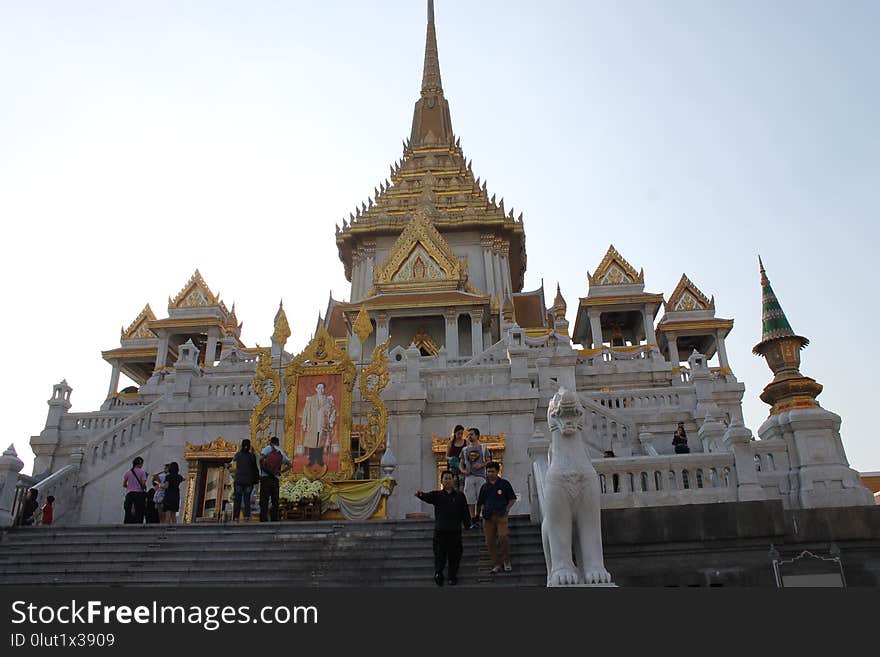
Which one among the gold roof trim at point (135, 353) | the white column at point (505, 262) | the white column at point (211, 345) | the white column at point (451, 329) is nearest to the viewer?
the white column at point (451, 329)

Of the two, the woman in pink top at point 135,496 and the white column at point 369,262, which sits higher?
the white column at point 369,262

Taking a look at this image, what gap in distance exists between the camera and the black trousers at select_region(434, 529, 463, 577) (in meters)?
9.07

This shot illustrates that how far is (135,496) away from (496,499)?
743cm

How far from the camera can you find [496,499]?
9.44 metres

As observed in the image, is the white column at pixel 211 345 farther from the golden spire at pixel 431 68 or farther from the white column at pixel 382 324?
the golden spire at pixel 431 68

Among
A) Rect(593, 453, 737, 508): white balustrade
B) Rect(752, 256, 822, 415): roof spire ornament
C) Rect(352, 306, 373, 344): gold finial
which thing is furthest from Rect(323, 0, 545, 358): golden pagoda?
Rect(593, 453, 737, 508): white balustrade

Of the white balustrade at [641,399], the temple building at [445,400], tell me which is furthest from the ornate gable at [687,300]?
the white balustrade at [641,399]

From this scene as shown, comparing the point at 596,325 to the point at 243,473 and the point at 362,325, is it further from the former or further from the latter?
the point at 243,473

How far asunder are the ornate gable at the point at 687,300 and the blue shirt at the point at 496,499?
28.8 m

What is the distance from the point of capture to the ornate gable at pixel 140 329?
38625mm

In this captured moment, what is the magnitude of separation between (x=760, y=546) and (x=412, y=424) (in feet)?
30.1

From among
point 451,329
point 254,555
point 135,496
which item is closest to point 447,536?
point 254,555

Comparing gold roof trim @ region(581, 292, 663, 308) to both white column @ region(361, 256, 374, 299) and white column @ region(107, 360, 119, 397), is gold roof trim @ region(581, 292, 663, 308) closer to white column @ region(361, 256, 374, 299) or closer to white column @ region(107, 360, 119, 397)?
white column @ region(361, 256, 374, 299)

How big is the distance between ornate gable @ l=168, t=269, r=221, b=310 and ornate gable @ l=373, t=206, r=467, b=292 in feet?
33.5
